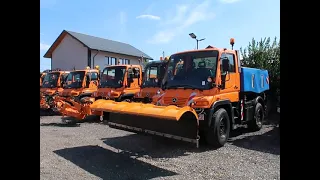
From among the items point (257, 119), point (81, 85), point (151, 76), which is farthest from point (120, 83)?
point (257, 119)

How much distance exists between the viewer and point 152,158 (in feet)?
20.5

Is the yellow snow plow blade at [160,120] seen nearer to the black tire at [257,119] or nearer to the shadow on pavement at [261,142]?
the shadow on pavement at [261,142]

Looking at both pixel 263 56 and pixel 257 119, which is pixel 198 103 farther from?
Result: pixel 263 56

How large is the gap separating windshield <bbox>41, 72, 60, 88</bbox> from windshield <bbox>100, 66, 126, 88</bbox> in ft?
15.4

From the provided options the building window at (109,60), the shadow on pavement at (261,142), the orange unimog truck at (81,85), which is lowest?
the shadow on pavement at (261,142)

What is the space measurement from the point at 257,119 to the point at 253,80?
1.34 metres

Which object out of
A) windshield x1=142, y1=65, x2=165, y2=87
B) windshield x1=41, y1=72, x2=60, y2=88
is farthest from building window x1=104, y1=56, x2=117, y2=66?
windshield x1=142, y1=65, x2=165, y2=87

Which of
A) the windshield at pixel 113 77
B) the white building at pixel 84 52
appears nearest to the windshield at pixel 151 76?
the windshield at pixel 113 77

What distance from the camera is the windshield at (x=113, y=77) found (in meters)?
11.7

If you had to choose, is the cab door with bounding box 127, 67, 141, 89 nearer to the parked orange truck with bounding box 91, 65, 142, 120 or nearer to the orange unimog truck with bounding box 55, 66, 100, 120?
the parked orange truck with bounding box 91, 65, 142, 120
